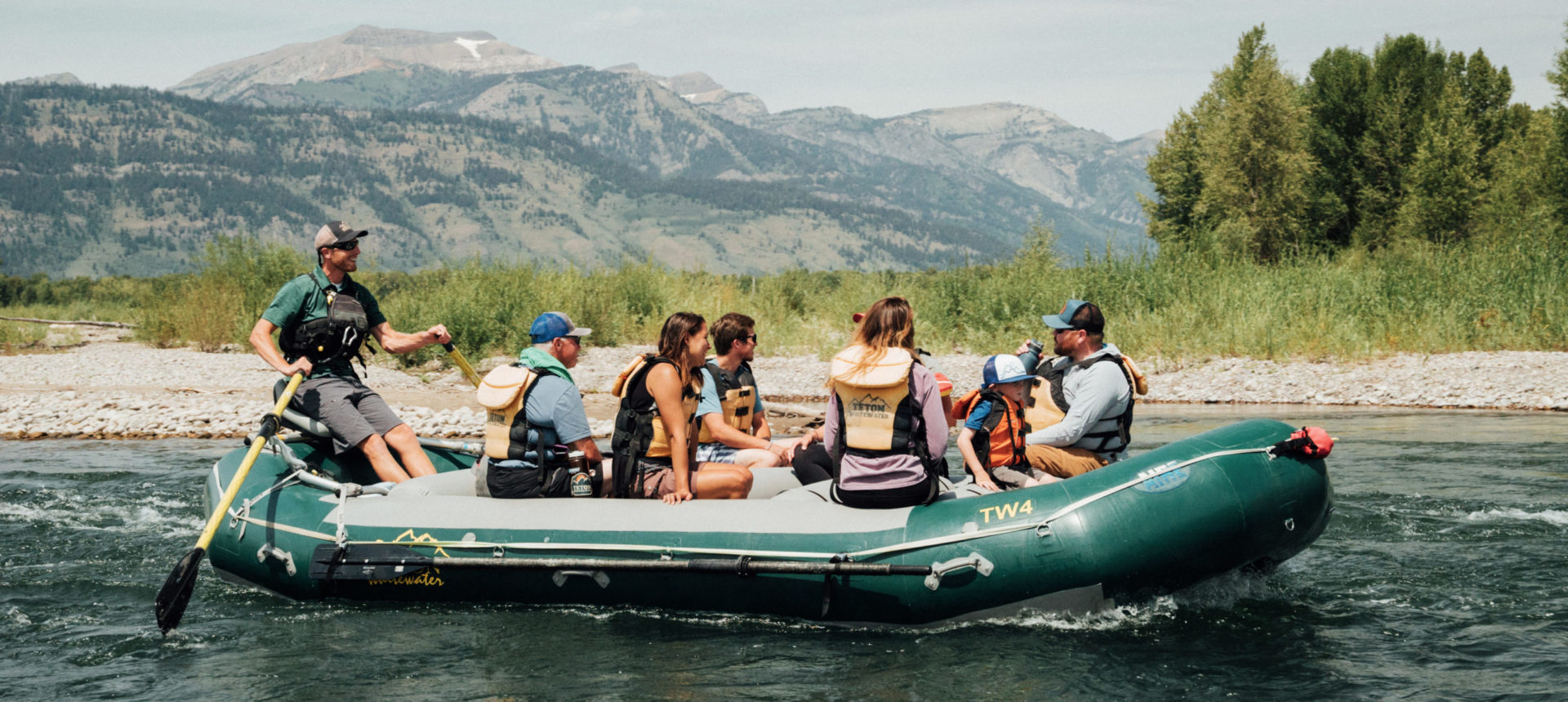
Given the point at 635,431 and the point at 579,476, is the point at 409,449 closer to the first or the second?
the point at 579,476

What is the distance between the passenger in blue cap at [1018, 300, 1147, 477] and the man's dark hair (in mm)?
1739

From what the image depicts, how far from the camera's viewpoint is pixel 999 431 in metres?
6.10

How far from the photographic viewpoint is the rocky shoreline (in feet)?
45.4

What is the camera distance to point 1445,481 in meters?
9.17

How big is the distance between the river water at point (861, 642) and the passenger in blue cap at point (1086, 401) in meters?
0.84

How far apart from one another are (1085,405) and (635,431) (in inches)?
91.5

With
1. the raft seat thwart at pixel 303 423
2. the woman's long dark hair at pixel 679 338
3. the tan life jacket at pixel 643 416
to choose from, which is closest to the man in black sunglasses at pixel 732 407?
the tan life jacket at pixel 643 416

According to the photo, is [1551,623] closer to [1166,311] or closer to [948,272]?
[1166,311]

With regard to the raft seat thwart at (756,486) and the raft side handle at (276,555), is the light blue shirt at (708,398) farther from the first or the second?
the raft side handle at (276,555)

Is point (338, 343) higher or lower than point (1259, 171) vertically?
lower

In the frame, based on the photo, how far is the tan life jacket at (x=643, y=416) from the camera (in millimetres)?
6051

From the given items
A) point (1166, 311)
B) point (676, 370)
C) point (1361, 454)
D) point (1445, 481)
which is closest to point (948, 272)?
point (1166, 311)

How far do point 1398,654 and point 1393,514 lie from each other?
123 inches

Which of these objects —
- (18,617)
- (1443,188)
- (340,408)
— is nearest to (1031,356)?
(340,408)
